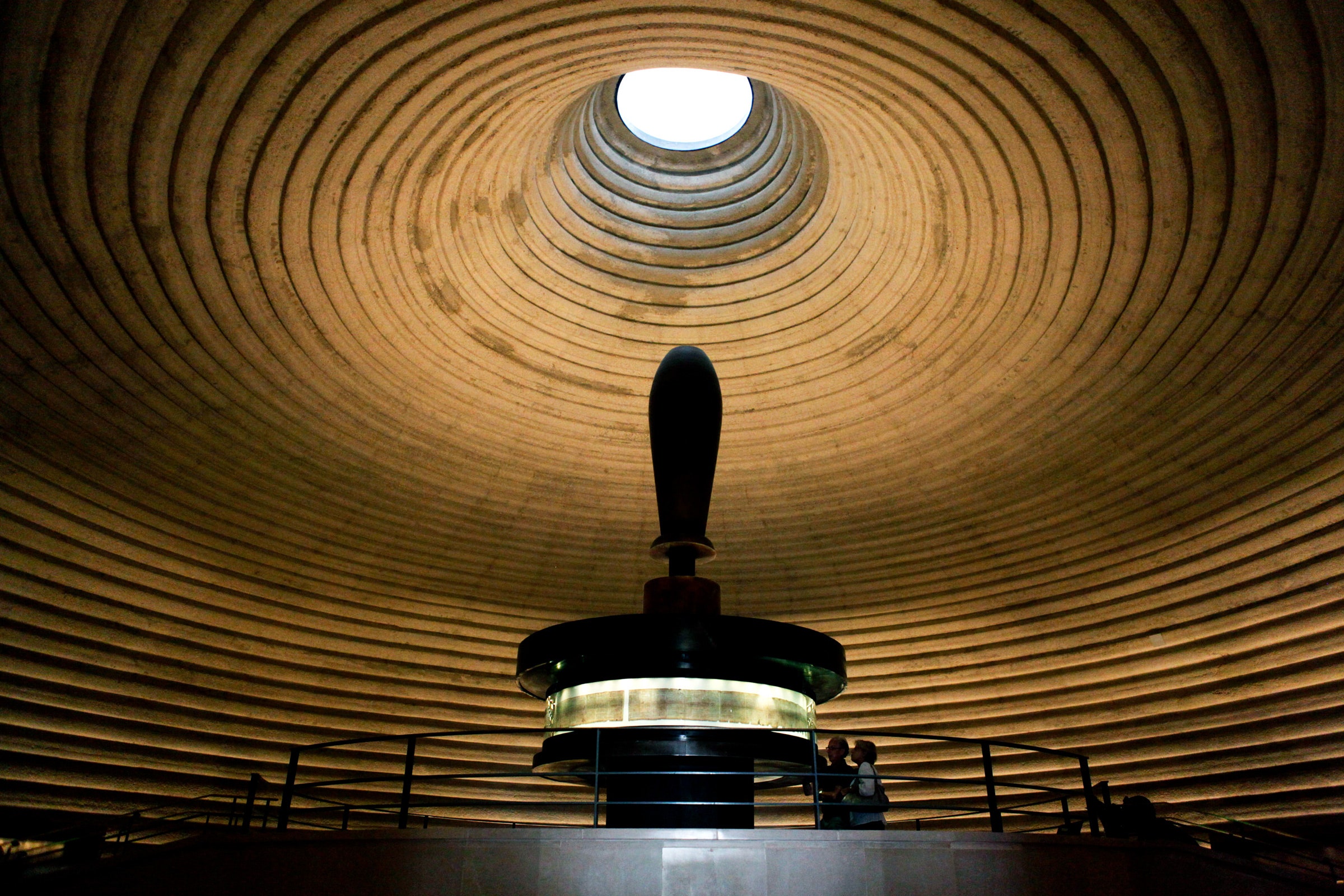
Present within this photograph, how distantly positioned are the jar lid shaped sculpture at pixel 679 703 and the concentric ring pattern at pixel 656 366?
13.8 ft

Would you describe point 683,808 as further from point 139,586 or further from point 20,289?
point 20,289

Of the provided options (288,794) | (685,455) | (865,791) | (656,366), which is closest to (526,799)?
(288,794)

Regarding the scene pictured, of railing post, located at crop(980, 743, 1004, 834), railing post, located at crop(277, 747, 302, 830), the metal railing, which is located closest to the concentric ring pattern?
the metal railing

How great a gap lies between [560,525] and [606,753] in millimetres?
6118

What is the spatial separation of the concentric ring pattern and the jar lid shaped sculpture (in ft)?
13.8

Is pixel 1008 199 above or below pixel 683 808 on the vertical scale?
above

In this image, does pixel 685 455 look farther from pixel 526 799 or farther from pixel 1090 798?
pixel 526 799

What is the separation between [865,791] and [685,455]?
2.71 metres

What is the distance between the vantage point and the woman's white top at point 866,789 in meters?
5.63

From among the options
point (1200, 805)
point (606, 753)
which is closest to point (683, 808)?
point (606, 753)

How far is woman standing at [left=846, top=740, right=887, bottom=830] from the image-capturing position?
5730mm

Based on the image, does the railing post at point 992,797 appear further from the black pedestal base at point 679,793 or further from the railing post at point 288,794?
the railing post at point 288,794

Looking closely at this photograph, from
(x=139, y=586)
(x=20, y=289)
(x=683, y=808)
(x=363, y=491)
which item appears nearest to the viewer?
(x=683, y=808)

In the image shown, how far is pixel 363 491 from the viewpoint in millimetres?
11000
